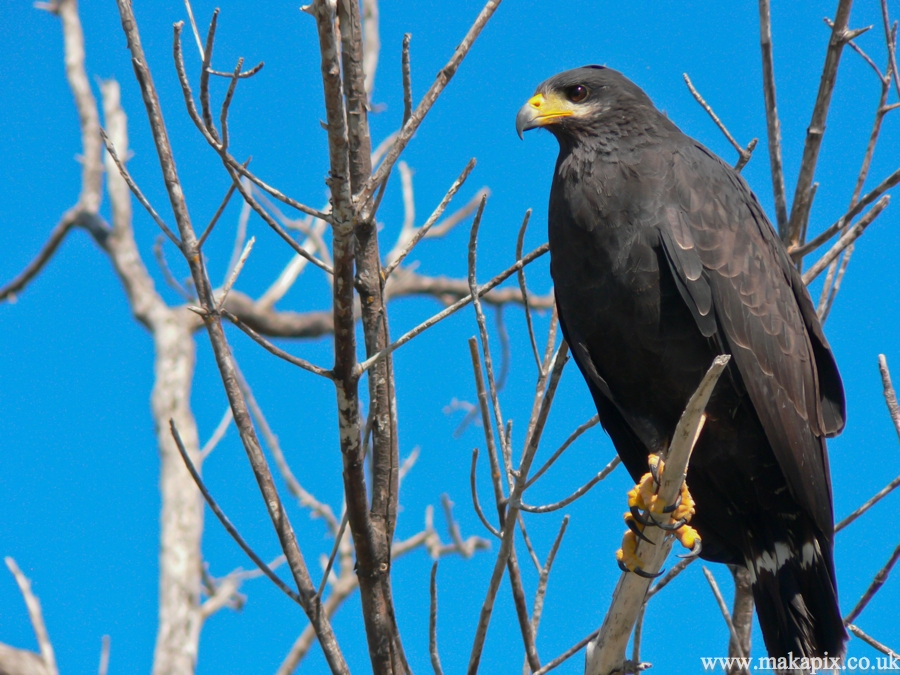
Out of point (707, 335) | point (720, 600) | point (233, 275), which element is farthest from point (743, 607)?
point (233, 275)

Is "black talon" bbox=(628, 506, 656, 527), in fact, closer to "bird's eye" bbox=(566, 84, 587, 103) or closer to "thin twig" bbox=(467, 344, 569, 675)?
"thin twig" bbox=(467, 344, 569, 675)

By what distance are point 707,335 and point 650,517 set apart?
0.73 meters

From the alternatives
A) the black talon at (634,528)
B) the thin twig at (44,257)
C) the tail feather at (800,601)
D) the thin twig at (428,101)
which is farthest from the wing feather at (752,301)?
the thin twig at (44,257)

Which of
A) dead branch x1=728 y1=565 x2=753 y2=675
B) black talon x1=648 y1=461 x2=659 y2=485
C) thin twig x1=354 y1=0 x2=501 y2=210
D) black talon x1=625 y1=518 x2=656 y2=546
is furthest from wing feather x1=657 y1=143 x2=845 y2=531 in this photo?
thin twig x1=354 y1=0 x2=501 y2=210

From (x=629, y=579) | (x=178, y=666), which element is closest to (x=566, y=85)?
(x=629, y=579)

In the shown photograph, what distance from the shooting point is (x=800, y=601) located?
342 centimetres

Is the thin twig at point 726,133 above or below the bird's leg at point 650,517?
above

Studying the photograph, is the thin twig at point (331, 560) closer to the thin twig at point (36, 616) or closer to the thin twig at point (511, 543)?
the thin twig at point (511, 543)

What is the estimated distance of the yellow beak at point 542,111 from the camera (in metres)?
3.75

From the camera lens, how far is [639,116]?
3.69m

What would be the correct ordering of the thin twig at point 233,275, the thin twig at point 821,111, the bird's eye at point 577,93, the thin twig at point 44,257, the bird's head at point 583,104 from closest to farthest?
the thin twig at point 233,275 → the thin twig at point 821,111 → the bird's head at point 583,104 → the bird's eye at point 577,93 → the thin twig at point 44,257

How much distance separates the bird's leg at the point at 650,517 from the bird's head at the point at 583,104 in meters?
1.40

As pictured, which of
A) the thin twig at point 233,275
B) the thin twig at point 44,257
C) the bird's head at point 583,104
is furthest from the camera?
the thin twig at point 44,257

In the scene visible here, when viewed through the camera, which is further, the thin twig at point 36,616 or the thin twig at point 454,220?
the thin twig at point 454,220
